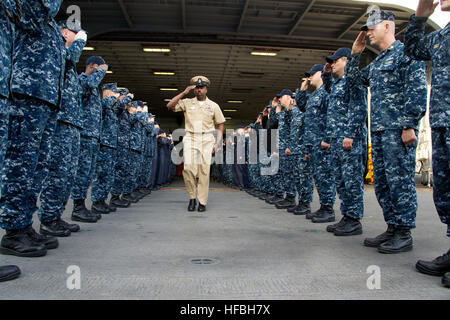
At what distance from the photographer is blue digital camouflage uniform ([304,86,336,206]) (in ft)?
15.1

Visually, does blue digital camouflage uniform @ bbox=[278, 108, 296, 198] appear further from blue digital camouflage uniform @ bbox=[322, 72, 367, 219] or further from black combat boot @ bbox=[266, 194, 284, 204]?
blue digital camouflage uniform @ bbox=[322, 72, 367, 219]

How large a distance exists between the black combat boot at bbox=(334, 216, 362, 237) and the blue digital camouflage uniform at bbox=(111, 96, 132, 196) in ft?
12.2

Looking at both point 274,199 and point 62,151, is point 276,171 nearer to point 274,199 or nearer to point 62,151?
point 274,199

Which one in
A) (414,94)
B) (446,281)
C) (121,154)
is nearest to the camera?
(446,281)

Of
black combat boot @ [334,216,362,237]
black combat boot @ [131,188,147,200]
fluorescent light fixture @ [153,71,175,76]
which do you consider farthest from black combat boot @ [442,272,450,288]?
fluorescent light fixture @ [153,71,175,76]

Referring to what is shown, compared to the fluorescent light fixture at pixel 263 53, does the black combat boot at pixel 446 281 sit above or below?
below

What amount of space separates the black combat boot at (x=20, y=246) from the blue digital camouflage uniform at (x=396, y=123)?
8.84ft

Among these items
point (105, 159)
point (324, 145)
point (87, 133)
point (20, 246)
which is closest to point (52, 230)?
point (20, 246)

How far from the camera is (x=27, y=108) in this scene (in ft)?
8.33

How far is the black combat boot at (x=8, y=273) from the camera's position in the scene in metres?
2.00

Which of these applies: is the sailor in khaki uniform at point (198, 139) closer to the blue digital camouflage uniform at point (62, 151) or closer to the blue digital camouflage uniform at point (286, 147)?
the blue digital camouflage uniform at point (286, 147)

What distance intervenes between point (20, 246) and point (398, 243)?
280 centimetres

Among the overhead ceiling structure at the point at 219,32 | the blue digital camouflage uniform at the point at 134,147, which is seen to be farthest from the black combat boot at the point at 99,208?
the overhead ceiling structure at the point at 219,32
